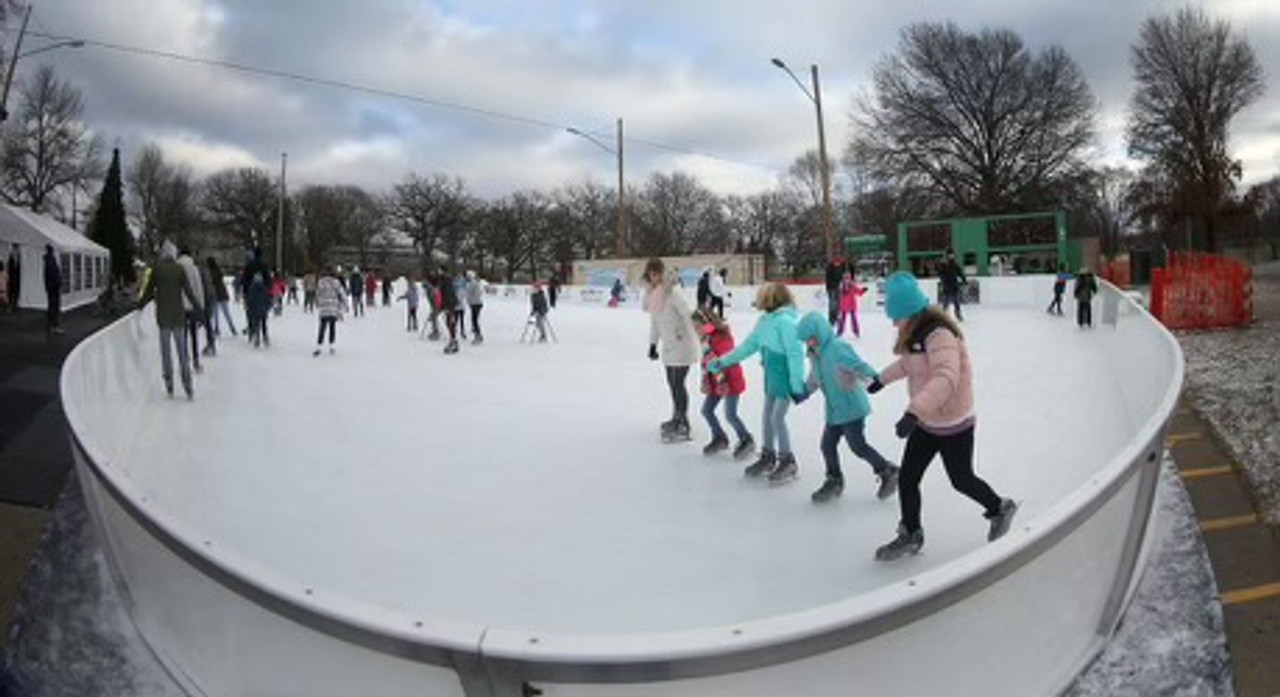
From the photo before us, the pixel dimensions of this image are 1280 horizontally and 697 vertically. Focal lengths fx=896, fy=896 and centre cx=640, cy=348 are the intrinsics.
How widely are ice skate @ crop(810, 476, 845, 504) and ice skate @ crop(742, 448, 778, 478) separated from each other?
64 centimetres

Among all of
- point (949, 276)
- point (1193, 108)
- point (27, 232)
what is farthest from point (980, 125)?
point (27, 232)

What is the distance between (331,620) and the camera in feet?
7.65

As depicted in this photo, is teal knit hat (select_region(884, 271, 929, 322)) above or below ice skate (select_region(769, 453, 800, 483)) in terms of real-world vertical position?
above

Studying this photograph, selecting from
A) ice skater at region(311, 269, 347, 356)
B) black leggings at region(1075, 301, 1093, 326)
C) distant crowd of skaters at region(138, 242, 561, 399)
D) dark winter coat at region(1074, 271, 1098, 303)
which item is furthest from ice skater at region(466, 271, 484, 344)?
dark winter coat at region(1074, 271, 1098, 303)

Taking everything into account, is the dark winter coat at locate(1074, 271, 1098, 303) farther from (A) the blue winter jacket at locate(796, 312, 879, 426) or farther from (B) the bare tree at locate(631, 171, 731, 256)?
(B) the bare tree at locate(631, 171, 731, 256)

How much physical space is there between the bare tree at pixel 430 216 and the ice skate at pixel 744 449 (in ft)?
253

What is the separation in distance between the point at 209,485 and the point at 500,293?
34.4 m

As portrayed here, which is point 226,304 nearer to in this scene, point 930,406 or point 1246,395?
point 930,406

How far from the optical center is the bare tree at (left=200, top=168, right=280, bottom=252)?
8125cm

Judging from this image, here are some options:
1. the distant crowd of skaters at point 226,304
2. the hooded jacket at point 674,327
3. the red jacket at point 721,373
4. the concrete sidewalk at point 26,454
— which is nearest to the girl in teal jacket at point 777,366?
the red jacket at point 721,373

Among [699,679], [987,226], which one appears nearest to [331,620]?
[699,679]

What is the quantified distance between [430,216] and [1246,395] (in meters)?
79.2

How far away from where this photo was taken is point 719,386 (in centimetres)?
744

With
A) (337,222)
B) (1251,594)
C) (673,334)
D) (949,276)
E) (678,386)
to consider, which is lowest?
(1251,594)
